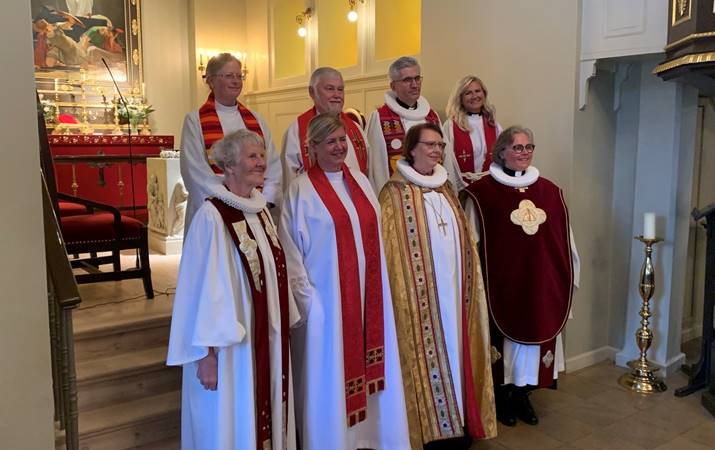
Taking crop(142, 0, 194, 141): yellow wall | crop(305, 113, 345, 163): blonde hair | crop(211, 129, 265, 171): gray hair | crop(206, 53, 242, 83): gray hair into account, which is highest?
crop(142, 0, 194, 141): yellow wall

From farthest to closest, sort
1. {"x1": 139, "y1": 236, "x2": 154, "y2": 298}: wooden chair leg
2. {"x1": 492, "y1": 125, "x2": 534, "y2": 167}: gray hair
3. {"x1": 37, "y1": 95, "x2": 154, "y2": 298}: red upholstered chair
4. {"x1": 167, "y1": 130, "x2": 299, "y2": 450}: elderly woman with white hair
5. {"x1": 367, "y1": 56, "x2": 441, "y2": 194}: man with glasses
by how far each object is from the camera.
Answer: {"x1": 139, "y1": 236, "x2": 154, "y2": 298}: wooden chair leg
{"x1": 37, "y1": 95, "x2": 154, "y2": 298}: red upholstered chair
{"x1": 367, "y1": 56, "x2": 441, "y2": 194}: man with glasses
{"x1": 492, "y1": 125, "x2": 534, "y2": 167}: gray hair
{"x1": 167, "y1": 130, "x2": 299, "y2": 450}: elderly woman with white hair

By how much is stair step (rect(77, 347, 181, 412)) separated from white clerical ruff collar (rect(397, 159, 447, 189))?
63.6 inches

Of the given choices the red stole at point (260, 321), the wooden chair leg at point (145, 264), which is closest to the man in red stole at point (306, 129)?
the red stole at point (260, 321)

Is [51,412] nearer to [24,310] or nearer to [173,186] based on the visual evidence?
[24,310]

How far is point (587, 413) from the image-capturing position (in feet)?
12.3

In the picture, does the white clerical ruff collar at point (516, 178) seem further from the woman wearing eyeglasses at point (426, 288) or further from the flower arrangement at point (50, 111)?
the flower arrangement at point (50, 111)

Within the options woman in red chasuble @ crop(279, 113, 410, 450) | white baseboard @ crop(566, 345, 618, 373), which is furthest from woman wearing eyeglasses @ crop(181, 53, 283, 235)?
white baseboard @ crop(566, 345, 618, 373)

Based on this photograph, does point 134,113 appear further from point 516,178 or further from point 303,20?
point 516,178

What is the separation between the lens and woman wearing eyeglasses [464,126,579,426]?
3434 millimetres

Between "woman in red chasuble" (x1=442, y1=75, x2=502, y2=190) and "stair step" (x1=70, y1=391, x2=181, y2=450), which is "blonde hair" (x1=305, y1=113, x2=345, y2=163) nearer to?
"woman in red chasuble" (x1=442, y1=75, x2=502, y2=190)

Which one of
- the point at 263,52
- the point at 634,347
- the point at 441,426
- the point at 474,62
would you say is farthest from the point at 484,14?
the point at 263,52

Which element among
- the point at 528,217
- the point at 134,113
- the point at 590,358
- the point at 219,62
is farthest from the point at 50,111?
the point at 590,358

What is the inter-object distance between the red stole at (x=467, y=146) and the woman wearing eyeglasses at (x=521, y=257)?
1.48ft

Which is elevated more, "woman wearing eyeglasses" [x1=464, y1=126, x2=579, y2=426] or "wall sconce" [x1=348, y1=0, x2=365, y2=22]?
"wall sconce" [x1=348, y1=0, x2=365, y2=22]
